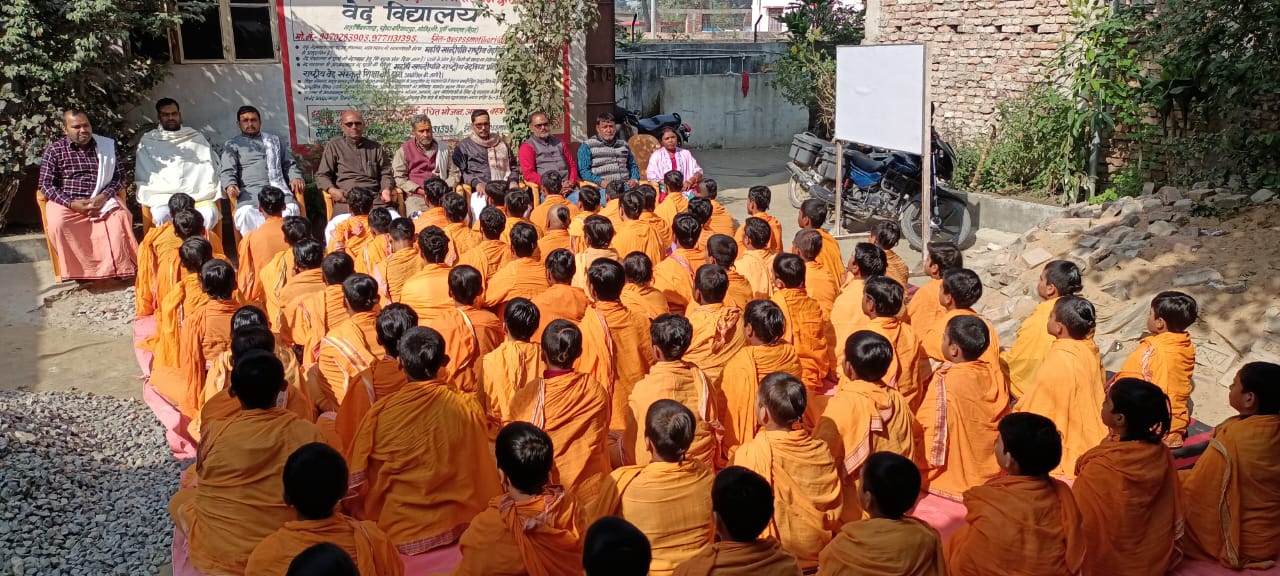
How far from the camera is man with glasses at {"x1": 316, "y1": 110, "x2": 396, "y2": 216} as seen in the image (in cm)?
841

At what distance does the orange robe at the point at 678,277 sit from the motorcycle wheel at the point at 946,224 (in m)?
4.31

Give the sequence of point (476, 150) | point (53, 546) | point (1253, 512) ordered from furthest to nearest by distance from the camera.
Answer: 1. point (476, 150)
2. point (53, 546)
3. point (1253, 512)

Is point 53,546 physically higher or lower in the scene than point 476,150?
lower

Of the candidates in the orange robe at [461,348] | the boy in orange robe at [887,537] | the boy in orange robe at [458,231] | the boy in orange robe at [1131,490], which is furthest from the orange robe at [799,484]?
the boy in orange robe at [458,231]

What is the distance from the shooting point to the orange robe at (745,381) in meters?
4.27

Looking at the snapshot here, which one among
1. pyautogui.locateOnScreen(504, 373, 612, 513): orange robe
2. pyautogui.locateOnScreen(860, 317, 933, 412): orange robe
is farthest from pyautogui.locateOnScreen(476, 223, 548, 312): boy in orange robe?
pyautogui.locateOnScreen(860, 317, 933, 412): orange robe

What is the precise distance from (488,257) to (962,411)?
3185 mm

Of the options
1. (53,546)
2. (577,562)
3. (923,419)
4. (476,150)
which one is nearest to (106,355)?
(53,546)

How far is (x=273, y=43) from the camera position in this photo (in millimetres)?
9297

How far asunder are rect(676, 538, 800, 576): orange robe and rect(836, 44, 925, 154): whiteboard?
6.09 m

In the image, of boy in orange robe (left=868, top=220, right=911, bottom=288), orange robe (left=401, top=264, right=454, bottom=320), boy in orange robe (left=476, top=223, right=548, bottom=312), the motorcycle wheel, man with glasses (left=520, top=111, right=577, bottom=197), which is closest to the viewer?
orange robe (left=401, top=264, right=454, bottom=320)

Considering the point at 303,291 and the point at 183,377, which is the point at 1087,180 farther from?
the point at 183,377

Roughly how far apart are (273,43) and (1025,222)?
8.07 m

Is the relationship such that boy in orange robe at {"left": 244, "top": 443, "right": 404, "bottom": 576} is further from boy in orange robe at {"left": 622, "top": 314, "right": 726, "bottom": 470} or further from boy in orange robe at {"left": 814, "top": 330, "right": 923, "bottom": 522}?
boy in orange robe at {"left": 814, "top": 330, "right": 923, "bottom": 522}
